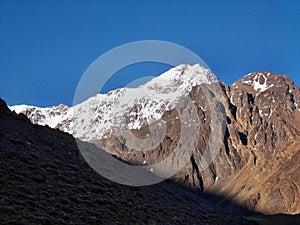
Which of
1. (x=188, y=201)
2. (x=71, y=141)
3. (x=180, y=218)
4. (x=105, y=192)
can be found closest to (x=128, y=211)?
(x=105, y=192)

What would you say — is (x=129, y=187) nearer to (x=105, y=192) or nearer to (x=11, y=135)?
(x=105, y=192)

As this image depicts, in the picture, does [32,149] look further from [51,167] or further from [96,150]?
[96,150]

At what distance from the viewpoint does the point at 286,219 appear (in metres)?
42.8

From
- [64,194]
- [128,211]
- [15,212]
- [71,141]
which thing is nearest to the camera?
[15,212]

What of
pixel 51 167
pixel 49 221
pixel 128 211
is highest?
pixel 51 167

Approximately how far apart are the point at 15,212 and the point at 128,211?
402 inches

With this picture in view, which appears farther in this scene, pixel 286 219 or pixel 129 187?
pixel 286 219

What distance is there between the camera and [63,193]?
29922mm

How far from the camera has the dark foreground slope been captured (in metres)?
26.1

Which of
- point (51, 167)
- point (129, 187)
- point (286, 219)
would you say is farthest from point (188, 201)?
point (51, 167)

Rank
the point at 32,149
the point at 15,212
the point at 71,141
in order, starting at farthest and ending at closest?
the point at 71,141
the point at 32,149
the point at 15,212

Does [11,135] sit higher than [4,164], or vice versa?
[11,135]

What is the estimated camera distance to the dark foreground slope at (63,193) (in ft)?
85.8

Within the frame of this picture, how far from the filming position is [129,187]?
3959cm
